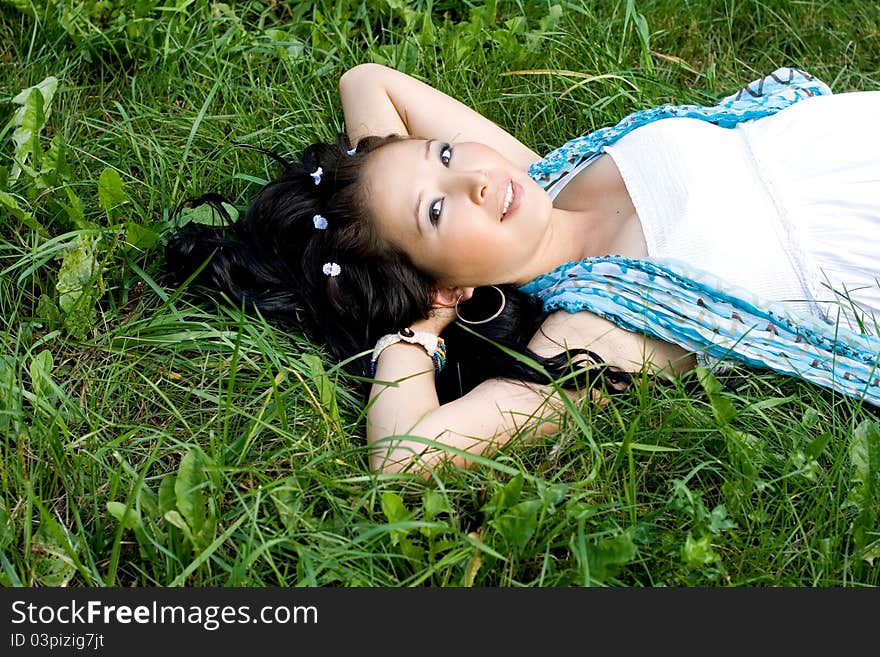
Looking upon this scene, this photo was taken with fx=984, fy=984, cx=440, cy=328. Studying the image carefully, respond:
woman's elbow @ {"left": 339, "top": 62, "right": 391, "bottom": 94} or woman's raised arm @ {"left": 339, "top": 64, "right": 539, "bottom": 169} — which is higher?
woman's elbow @ {"left": 339, "top": 62, "right": 391, "bottom": 94}

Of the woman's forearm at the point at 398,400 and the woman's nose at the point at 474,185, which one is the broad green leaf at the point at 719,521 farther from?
the woman's nose at the point at 474,185

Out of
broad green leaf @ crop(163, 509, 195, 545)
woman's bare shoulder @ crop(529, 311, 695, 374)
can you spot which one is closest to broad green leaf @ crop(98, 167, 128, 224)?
broad green leaf @ crop(163, 509, 195, 545)

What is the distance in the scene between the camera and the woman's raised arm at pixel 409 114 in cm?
305

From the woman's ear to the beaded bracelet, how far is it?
0.09 metres

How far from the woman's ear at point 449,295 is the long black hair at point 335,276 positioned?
3cm

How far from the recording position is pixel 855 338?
2.47 m

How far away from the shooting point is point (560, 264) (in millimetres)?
2746

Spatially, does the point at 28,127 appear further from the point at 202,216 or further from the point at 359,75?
the point at 359,75

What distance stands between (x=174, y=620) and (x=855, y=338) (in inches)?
68.8

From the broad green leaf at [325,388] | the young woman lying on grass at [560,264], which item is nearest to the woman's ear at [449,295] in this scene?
the young woman lying on grass at [560,264]

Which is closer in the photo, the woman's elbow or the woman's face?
the woman's face

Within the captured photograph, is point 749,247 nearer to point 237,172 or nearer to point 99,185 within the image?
point 237,172

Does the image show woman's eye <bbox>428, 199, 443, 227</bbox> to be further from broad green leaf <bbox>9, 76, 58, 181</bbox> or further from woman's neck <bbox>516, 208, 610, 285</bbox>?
broad green leaf <bbox>9, 76, 58, 181</bbox>

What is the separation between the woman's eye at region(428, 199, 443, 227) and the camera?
2496 millimetres
